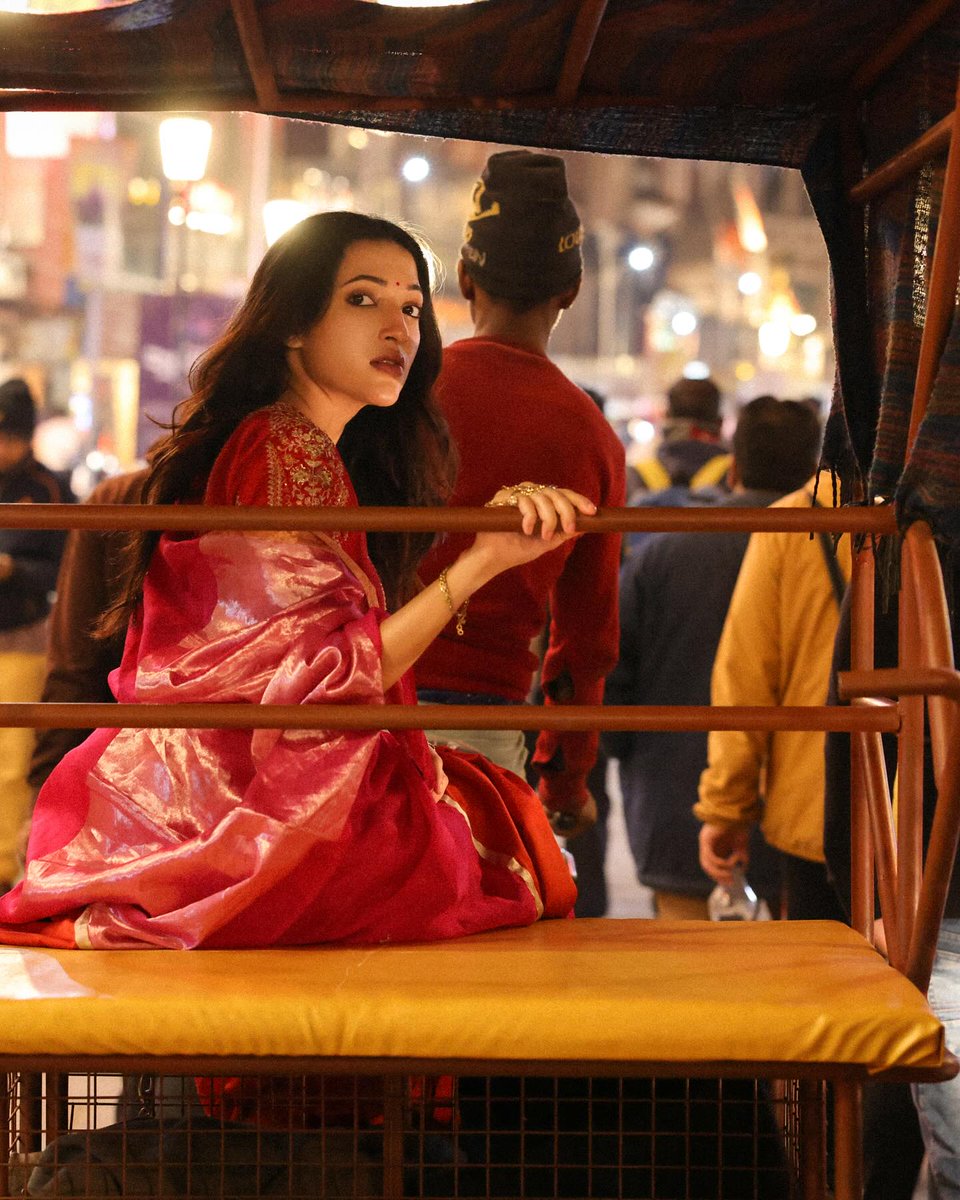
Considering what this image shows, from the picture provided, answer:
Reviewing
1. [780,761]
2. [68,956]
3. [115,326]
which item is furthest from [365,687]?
[115,326]

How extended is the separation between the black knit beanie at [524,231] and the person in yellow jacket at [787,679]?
3.05 feet

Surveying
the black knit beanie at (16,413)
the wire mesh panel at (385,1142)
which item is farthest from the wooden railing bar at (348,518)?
the black knit beanie at (16,413)

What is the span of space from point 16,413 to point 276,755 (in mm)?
4011

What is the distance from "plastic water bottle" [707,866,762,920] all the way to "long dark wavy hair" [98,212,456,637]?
186cm

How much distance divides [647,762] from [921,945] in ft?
9.38

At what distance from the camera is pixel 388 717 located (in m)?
2.36

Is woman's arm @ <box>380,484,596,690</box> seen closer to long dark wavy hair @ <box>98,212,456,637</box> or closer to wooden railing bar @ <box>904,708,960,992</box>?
long dark wavy hair @ <box>98,212,456,637</box>

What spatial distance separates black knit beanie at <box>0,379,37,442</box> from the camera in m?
6.11

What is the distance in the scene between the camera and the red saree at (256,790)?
249 centimetres

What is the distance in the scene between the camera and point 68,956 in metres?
2.46

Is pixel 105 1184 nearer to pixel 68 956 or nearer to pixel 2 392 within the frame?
pixel 68 956

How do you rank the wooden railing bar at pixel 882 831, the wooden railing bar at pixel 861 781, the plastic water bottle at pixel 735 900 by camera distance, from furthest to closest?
the plastic water bottle at pixel 735 900 → the wooden railing bar at pixel 861 781 → the wooden railing bar at pixel 882 831

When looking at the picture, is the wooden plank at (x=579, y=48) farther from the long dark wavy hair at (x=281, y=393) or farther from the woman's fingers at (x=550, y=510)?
the woman's fingers at (x=550, y=510)

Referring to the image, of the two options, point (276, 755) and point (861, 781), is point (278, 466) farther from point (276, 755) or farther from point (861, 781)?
point (861, 781)
